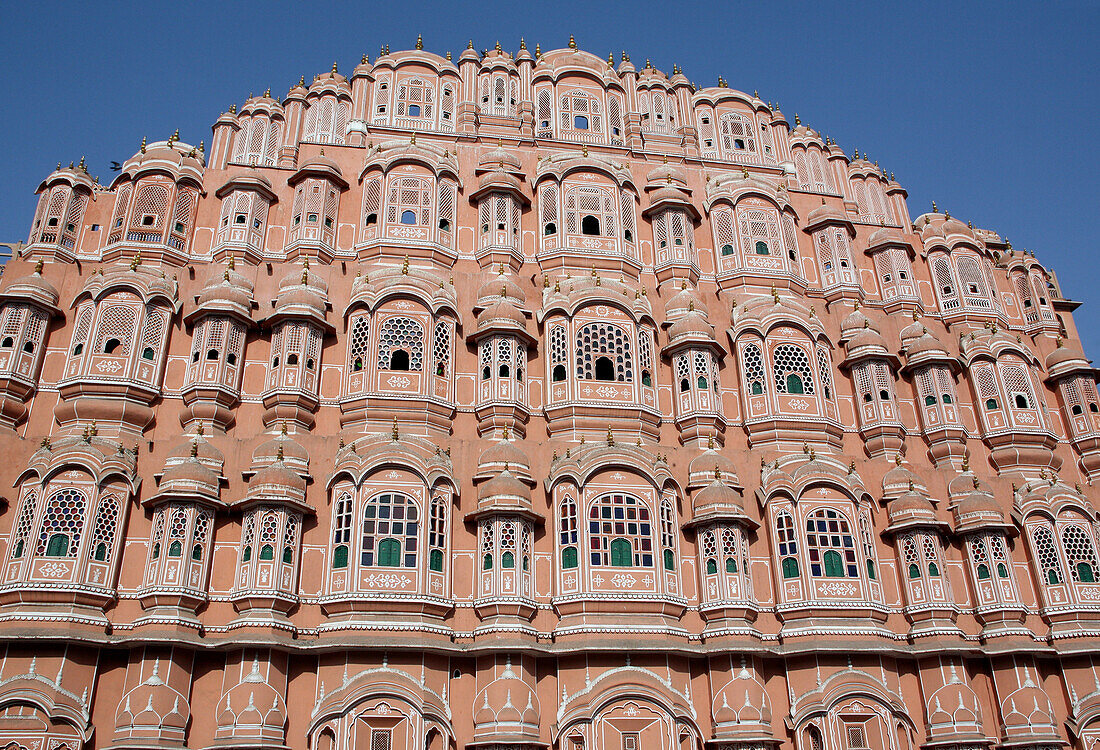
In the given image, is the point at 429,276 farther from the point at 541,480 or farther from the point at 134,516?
the point at 134,516

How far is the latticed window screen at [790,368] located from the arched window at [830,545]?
4.14 metres

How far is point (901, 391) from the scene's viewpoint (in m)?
29.6

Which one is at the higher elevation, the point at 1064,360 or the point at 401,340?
the point at 1064,360

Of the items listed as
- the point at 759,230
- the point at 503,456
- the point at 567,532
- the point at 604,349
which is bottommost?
the point at 567,532

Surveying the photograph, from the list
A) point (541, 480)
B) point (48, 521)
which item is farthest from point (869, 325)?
point (48, 521)

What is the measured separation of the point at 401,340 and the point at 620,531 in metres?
8.18

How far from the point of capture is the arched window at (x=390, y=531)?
22859 millimetres

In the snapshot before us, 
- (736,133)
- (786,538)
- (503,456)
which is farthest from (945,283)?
(503,456)

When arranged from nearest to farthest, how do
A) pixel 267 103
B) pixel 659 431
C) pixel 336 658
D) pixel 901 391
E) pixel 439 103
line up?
pixel 336 658 → pixel 659 431 → pixel 901 391 → pixel 439 103 → pixel 267 103

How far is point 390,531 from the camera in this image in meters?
23.2

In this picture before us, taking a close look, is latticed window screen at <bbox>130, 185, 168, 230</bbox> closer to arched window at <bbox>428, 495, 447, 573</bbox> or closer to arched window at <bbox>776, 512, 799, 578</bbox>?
arched window at <bbox>428, 495, 447, 573</bbox>

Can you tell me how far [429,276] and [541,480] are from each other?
23.7 feet

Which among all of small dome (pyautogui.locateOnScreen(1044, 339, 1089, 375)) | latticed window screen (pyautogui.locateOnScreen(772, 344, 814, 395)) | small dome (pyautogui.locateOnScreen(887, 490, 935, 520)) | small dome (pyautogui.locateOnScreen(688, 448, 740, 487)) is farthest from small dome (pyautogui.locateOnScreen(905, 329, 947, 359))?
small dome (pyautogui.locateOnScreen(688, 448, 740, 487))

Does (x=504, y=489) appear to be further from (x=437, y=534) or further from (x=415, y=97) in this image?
(x=415, y=97)
